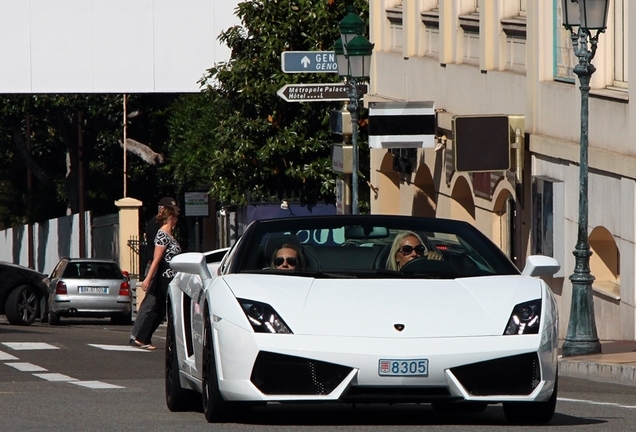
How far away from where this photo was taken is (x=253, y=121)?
33.0 metres

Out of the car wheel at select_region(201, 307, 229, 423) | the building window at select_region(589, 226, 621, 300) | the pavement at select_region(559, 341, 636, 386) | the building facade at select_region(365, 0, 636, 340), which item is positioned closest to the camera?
the car wheel at select_region(201, 307, 229, 423)

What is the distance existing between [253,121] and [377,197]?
308cm

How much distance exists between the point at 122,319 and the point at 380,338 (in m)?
24.5

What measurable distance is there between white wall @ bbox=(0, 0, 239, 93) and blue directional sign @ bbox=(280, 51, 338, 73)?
34.2 ft


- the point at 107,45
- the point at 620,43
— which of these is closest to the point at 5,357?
the point at 620,43

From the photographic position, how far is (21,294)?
27406 millimetres

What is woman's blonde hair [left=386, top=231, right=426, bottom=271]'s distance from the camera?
29.2 feet

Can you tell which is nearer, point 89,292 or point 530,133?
point 530,133

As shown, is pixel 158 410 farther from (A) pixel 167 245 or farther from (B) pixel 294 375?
(A) pixel 167 245

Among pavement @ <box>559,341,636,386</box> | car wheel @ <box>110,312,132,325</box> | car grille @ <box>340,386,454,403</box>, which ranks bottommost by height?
car wheel @ <box>110,312,132,325</box>

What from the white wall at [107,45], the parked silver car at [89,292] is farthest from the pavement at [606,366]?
the white wall at [107,45]

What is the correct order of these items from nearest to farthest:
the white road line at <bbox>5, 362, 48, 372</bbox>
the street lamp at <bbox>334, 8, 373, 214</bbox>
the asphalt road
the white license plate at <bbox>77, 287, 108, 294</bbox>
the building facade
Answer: the asphalt road, the white road line at <bbox>5, 362, 48, 372</bbox>, the building facade, the street lamp at <bbox>334, 8, 373, 214</bbox>, the white license plate at <bbox>77, 287, 108, 294</bbox>

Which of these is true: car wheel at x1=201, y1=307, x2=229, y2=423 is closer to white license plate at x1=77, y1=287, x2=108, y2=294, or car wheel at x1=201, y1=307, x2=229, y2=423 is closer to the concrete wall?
white license plate at x1=77, y1=287, x2=108, y2=294

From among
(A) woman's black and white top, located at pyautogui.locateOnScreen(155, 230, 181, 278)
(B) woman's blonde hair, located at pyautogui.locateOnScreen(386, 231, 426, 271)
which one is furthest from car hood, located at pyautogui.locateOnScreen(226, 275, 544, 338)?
(A) woman's black and white top, located at pyautogui.locateOnScreen(155, 230, 181, 278)
